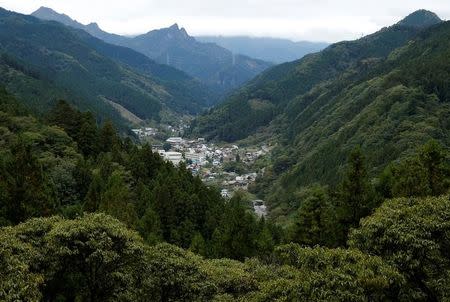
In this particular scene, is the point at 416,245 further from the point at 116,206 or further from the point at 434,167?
the point at 116,206

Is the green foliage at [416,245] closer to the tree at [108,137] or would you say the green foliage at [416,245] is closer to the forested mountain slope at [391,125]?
the tree at [108,137]

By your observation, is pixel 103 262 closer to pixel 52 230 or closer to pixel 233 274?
pixel 52 230

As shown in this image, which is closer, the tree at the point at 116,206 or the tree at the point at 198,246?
the tree at the point at 116,206

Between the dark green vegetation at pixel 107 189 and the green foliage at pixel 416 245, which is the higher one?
the green foliage at pixel 416 245

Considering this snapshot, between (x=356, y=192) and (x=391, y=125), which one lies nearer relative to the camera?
(x=356, y=192)

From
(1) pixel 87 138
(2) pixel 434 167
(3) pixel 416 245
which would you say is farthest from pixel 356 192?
(1) pixel 87 138

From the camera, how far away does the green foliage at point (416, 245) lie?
2750 cm

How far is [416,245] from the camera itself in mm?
27328

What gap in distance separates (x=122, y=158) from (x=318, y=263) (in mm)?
65436

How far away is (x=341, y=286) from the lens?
24703 millimetres

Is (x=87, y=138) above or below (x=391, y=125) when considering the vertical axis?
above

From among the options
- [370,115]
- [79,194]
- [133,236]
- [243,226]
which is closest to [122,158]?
[79,194]

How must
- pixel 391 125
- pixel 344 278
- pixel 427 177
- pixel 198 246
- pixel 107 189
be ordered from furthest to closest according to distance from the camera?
pixel 391 125
pixel 107 189
pixel 198 246
pixel 427 177
pixel 344 278

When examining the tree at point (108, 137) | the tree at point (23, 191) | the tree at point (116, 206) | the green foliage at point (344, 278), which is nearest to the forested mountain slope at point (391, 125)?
the tree at point (108, 137)
